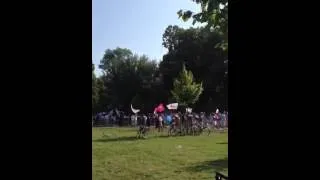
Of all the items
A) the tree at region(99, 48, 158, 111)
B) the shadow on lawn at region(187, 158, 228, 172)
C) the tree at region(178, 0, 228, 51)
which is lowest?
the shadow on lawn at region(187, 158, 228, 172)

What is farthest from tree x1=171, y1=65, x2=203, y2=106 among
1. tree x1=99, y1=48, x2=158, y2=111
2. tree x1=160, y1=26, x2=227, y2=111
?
tree x1=99, y1=48, x2=158, y2=111

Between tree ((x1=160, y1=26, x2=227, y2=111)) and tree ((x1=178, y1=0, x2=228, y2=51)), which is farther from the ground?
tree ((x1=160, y1=26, x2=227, y2=111))

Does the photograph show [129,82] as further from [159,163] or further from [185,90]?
[159,163]

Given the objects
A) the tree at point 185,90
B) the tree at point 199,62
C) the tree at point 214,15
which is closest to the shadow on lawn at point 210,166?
the tree at point 214,15

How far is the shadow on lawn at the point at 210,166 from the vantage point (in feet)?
42.7

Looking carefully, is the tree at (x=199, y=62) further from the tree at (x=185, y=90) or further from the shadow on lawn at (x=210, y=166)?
the shadow on lawn at (x=210, y=166)

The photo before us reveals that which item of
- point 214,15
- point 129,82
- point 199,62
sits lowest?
point 214,15

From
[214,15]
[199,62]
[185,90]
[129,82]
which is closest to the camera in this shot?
[214,15]

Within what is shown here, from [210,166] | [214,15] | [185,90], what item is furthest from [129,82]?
[214,15]

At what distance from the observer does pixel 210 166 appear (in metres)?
13.7

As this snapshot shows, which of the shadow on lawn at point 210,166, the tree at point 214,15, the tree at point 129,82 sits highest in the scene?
the tree at point 129,82

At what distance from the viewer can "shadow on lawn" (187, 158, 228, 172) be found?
13.0 meters

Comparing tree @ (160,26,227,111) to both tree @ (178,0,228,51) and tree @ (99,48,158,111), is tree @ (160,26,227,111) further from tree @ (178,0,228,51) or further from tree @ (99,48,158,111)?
tree @ (178,0,228,51)
